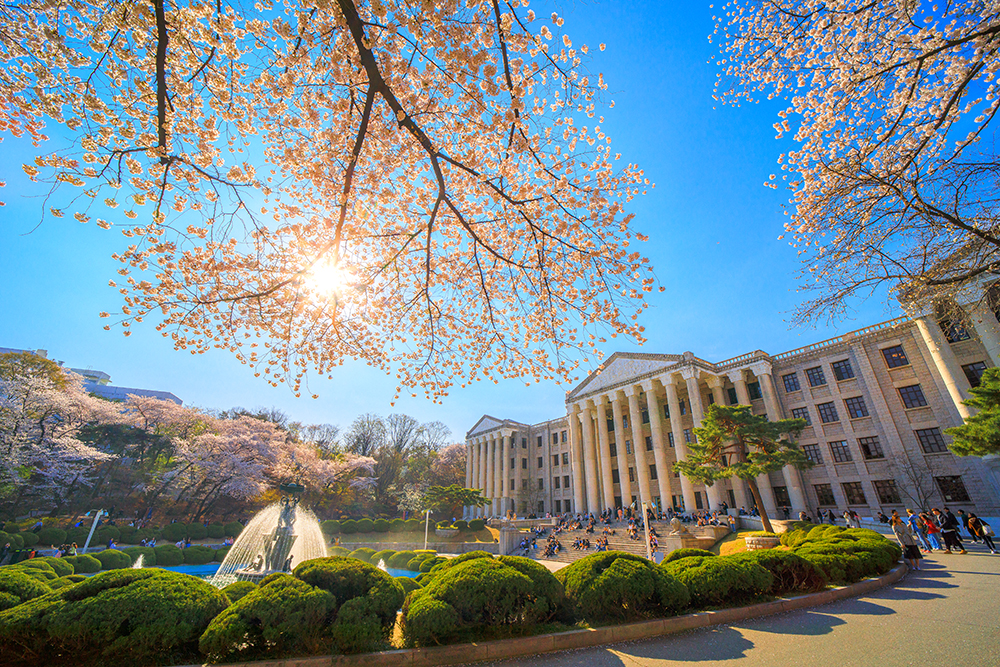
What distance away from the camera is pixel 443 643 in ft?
15.2

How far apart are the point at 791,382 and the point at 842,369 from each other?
3.26 m

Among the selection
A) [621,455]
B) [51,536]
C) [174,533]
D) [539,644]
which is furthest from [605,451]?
[51,536]

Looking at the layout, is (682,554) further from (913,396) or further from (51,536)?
(51,536)

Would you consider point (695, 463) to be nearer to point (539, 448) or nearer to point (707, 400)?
point (707, 400)

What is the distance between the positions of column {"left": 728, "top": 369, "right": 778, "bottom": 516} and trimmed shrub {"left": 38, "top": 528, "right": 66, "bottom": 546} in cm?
4142

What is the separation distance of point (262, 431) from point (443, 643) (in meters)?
40.1

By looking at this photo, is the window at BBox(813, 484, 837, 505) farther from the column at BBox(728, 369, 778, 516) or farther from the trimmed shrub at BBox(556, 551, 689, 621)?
the trimmed shrub at BBox(556, 551, 689, 621)

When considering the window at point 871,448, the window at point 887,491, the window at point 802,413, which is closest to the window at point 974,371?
the window at point 871,448

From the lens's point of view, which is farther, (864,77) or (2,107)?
(864,77)

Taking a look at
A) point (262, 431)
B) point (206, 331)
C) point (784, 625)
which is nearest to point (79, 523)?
point (262, 431)

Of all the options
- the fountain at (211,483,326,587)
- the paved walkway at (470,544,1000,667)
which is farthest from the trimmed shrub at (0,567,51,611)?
the fountain at (211,483,326,587)

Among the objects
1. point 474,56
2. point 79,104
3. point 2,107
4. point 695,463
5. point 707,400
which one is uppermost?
point 707,400

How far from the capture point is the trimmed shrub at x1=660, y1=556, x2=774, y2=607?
6.16 m

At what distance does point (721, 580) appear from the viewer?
6.22 m
